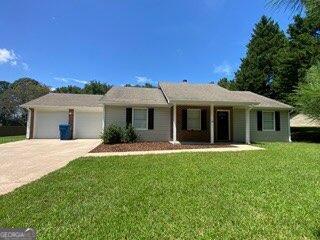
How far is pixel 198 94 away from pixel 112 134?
6.34 metres

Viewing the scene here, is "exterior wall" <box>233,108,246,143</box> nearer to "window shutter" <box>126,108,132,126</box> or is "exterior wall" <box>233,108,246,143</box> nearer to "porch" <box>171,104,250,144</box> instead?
"porch" <box>171,104,250,144</box>

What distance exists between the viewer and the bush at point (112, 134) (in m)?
17.7

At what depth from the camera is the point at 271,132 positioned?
71.6ft

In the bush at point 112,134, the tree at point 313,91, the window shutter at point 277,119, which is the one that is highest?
the window shutter at point 277,119

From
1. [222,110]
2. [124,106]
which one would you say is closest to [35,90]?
[124,106]

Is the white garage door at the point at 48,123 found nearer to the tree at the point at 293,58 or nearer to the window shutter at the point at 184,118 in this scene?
the window shutter at the point at 184,118

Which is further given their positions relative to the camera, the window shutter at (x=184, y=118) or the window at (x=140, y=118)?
the window at (x=140, y=118)

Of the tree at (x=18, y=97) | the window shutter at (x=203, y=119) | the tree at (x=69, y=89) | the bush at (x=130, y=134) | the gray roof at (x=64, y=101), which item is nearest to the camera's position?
the bush at (x=130, y=134)

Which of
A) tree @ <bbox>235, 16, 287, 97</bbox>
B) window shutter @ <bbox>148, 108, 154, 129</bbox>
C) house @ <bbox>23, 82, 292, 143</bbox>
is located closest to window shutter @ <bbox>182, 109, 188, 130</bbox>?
house @ <bbox>23, 82, 292, 143</bbox>

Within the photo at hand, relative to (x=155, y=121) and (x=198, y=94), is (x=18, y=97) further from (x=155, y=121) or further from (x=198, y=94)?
(x=198, y=94)

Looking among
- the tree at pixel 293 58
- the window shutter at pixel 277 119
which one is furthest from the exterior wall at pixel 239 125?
the tree at pixel 293 58

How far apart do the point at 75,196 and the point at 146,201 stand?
5.37 ft

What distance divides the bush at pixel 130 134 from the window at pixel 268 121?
998 cm

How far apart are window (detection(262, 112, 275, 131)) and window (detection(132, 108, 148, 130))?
29.7 feet
